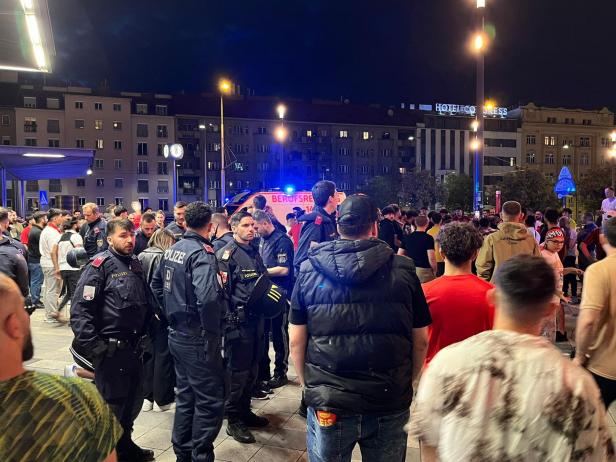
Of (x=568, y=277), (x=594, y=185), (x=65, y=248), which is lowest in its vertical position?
(x=568, y=277)

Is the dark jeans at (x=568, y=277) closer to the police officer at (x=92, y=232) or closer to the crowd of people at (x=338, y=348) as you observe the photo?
the crowd of people at (x=338, y=348)

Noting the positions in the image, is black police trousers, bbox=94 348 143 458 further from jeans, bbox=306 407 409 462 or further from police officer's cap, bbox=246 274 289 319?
jeans, bbox=306 407 409 462

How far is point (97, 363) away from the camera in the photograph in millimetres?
4051

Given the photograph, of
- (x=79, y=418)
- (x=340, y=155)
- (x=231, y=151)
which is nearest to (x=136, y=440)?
(x=79, y=418)

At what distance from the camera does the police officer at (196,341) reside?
399 cm

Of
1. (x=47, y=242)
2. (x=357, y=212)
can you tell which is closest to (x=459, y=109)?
(x=47, y=242)

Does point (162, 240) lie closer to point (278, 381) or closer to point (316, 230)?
point (316, 230)

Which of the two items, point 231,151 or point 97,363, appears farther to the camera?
point 231,151

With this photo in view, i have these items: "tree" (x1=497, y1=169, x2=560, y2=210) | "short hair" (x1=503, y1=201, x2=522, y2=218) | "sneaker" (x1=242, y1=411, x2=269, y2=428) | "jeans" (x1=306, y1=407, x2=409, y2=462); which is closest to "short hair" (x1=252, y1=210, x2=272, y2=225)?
"sneaker" (x1=242, y1=411, x2=269, y2=428)

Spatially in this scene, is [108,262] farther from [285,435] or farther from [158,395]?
[285,435]

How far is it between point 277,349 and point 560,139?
8621 cm

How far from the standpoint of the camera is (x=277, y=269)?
6.57m

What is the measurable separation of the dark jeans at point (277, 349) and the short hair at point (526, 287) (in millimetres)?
4759

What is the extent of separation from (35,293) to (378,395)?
11079mm
